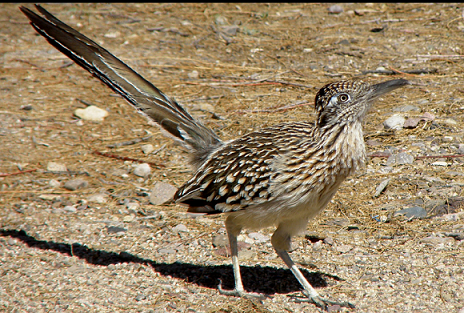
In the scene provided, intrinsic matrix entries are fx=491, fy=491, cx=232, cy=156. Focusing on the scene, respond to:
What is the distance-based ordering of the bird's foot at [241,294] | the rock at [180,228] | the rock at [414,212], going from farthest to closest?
the rock at [180,228], the rock at [414,212], the bird's foot at [241,294]

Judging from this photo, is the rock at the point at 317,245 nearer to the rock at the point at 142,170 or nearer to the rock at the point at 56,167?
the rock at the point at 142,170

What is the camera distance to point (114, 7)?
10.9 m

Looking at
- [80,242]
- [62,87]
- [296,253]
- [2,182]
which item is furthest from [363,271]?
[62,87]

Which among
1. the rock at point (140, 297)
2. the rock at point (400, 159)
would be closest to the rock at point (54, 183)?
the rock at point (140, 297)

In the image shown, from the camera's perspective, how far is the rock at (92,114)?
7.27m

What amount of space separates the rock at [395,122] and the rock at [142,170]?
3.10 m

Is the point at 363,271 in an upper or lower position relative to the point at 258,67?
lower

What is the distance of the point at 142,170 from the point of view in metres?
6.14

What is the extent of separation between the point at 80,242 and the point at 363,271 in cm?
277

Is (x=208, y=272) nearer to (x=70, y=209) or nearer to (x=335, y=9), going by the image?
(x=70, y=209)

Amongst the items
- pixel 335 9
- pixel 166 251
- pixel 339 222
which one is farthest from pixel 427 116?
pixel 335 9

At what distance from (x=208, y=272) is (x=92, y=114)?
3.69 metres

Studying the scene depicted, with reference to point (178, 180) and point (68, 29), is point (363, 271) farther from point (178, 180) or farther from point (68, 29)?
point (68, 29)

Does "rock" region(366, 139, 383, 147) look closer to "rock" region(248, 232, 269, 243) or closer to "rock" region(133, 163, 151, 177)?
"rock" region(248, 232, 269, 243)
